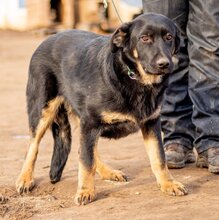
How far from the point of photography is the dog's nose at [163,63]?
15.5ft

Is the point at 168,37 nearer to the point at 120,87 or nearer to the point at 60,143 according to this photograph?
the point at 120,87

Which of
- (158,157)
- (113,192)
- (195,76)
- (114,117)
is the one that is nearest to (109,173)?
(113,192)

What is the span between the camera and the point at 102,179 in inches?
225

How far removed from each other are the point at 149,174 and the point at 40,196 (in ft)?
3.18

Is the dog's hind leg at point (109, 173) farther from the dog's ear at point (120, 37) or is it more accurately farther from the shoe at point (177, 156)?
the dog's ear at point (120, 37)

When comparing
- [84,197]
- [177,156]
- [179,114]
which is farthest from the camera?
[179,114]

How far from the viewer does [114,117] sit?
4.99 metres

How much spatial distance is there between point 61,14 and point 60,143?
2177 cm

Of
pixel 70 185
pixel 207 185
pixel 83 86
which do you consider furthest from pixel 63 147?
pixel 207 185

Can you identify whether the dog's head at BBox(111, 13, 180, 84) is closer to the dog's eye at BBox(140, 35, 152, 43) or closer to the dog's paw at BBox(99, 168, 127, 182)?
the dog's eye at BBox(140, 35, 152, 43)

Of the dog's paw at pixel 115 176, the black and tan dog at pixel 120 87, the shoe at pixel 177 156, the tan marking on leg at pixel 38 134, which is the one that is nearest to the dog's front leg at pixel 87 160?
the black and tan dog at pixel 120 87

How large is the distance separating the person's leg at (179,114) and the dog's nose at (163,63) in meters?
1.17

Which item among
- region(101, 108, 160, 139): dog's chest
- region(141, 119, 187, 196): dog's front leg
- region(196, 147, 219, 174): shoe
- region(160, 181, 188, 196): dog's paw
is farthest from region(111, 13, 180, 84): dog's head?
region(196, 147, 219, 174): shoe

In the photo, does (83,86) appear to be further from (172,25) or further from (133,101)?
(172,25)
